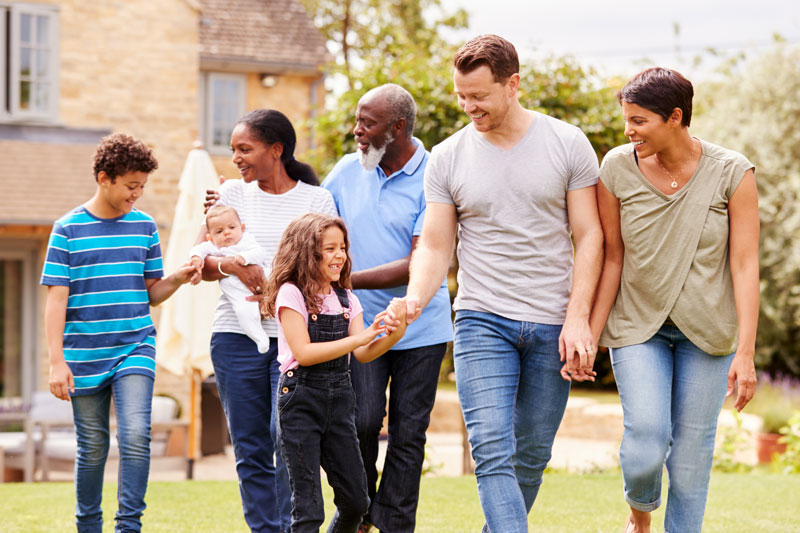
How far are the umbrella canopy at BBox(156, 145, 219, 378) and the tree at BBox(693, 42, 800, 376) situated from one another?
1199cm

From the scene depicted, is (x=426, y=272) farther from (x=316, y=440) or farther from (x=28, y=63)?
(x=28, y=63)

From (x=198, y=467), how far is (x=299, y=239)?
32.0 ft

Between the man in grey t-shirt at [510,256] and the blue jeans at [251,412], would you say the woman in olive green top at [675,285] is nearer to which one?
the man in grey t-shirt at [510,256]

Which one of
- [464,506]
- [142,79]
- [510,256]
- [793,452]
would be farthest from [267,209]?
[142,79]

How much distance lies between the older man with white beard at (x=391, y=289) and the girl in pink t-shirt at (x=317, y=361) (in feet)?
1.31

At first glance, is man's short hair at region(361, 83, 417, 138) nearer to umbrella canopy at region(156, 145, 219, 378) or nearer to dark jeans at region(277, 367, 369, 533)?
dark jeans at region(277, 367, 369, 533)

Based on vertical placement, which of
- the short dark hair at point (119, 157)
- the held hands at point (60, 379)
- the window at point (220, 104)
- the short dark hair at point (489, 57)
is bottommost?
the held hands at point (60, 379)

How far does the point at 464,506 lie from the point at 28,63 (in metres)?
11.0

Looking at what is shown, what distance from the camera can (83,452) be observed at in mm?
5176

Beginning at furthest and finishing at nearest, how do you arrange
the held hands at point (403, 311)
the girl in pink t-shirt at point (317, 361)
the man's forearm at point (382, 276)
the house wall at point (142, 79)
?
the house wall at point (142, 79)
the man's forearm at point (382, 276)
the girl in pink t-shirt at point (317, 361)
the held hands at point (403, 311)

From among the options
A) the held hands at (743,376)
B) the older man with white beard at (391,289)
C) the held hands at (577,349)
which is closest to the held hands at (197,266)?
the older man with white beard at (391,289)

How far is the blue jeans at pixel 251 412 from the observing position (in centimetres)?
513

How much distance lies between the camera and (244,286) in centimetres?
512

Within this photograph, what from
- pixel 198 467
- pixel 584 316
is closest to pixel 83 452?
pixel 584 316
